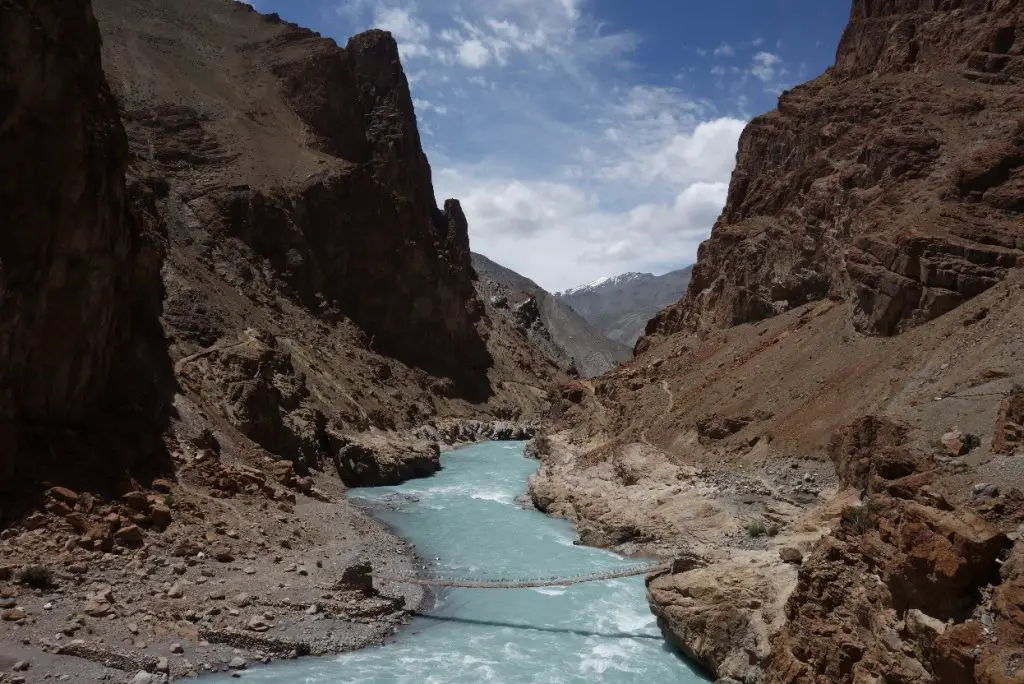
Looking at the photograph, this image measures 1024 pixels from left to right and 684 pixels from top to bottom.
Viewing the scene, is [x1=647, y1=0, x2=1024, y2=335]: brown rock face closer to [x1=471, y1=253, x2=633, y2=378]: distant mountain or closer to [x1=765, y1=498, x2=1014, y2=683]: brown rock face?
[x1=765, y1=498, x2=1014, y2=683]: brown rock face

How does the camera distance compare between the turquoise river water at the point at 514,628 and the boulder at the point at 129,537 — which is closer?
the turquoise river water at the point at 514,628

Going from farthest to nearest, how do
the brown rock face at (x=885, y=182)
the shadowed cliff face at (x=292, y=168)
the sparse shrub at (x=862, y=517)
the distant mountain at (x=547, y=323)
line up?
the distant mountain at (x=547, y=323), the shadowed cliff face at (x=292, y=168), the brown rock face at (x=885, y=182), the sparse shrub at (x=862, y=517)

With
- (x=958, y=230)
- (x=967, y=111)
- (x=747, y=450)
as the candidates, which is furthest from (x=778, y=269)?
(x=747, y=450)

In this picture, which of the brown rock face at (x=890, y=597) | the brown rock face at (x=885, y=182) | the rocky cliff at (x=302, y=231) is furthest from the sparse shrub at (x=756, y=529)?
the rocky cliff at (x=302, y=231)

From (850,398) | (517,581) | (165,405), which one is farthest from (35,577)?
(850,398)

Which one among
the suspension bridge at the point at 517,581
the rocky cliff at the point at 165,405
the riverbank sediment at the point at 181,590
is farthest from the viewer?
the suspension bridge at the point at 517,581

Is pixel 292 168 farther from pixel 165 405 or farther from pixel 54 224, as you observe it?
pixel 54 224

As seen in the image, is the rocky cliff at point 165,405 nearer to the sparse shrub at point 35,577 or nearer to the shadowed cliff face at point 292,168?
the sparse shrub at point 35,577
